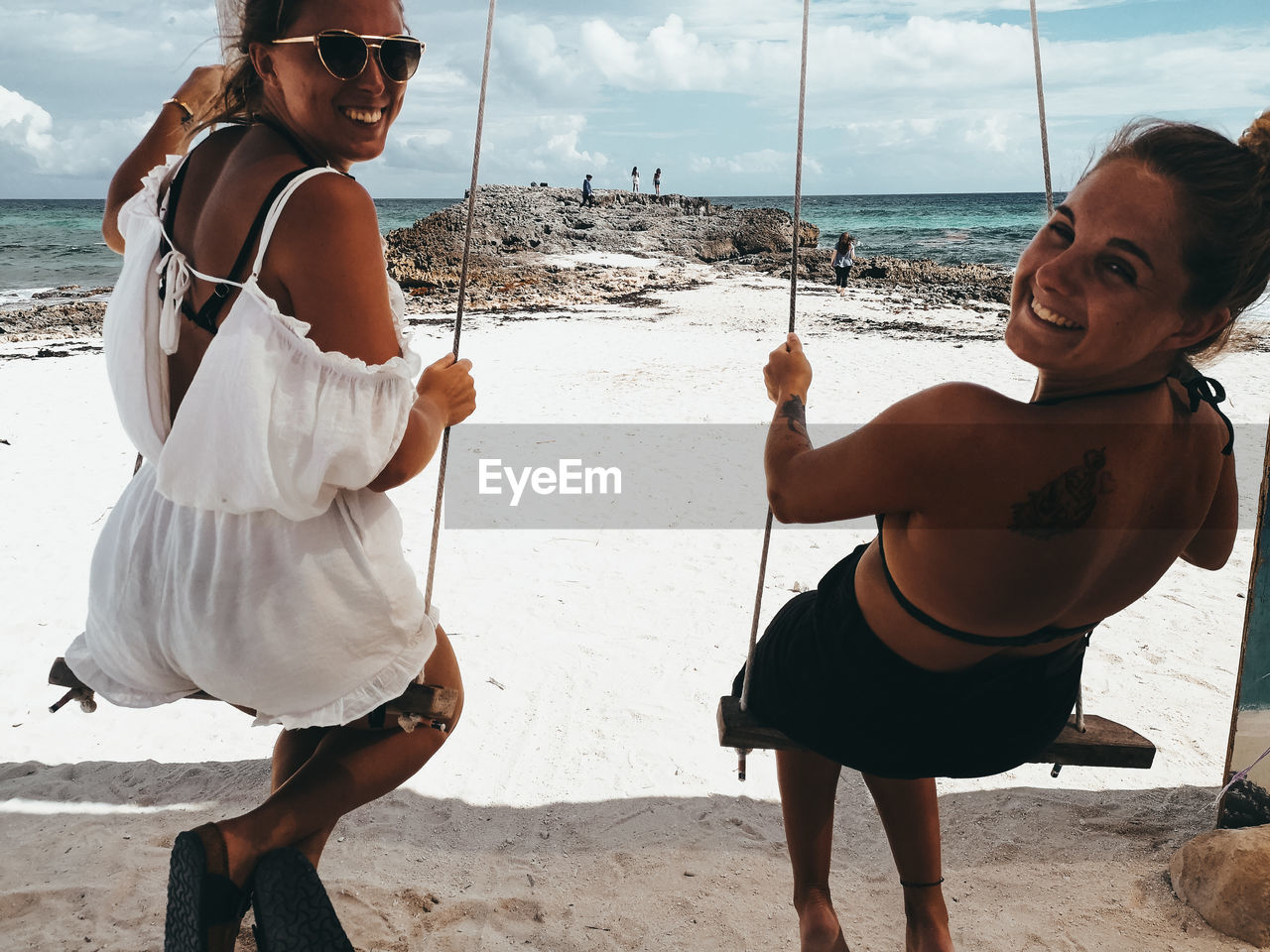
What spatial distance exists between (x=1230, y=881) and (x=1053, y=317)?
1773 mm

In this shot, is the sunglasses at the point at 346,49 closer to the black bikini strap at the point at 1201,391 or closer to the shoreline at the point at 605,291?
the black bikini strap at the point at 1201,391

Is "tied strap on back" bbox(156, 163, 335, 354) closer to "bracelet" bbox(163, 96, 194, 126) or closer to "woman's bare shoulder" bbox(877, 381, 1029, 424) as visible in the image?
"bracelet" bbox(163, 96, 194, 126)

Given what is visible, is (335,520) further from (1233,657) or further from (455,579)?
(1233,657)

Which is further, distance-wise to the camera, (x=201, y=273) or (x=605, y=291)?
(x=605, y=291)

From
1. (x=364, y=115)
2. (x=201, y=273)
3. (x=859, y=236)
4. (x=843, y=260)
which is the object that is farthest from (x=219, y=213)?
(x=859, y=236)

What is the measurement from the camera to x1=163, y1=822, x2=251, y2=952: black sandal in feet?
4.74

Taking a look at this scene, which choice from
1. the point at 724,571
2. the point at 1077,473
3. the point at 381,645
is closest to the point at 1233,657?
the point at 724,571

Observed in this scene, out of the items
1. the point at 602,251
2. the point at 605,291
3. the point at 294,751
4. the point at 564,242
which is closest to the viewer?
the point at 294,751

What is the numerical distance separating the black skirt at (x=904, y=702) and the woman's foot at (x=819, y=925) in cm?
40

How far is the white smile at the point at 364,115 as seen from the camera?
1.45 metres

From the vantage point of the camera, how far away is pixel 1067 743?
185cm

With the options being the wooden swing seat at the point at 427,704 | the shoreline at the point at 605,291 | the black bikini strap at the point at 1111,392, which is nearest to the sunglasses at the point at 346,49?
the wooden swing seat at the point at 427,704

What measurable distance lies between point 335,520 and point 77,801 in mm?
2009

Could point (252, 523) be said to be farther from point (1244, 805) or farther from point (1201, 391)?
point (1244, 805)
